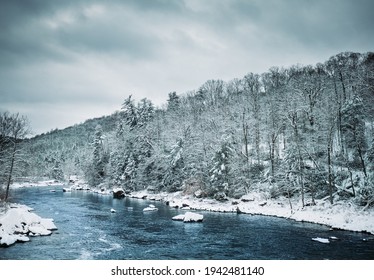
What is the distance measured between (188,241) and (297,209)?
1159 centimetres

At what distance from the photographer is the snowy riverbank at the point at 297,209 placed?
17172 millimetres

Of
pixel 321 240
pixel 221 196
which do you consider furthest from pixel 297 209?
pixel 221 196

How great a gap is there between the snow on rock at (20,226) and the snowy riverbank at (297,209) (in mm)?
14702

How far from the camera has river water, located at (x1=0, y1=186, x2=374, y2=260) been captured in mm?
12203

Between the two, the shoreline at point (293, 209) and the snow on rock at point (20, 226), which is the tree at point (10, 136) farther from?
the shoreline at point (293, 209)

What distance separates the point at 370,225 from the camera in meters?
16.0

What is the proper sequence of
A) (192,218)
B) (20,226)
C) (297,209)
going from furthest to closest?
(297,209) → (192,218) → (20,226)

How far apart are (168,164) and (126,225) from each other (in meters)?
20.2

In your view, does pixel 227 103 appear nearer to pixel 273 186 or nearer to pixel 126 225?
pixel 273 186

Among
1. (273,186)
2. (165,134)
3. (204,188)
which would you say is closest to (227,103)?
(165,134)

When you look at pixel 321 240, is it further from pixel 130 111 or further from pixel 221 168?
pixel 130 111

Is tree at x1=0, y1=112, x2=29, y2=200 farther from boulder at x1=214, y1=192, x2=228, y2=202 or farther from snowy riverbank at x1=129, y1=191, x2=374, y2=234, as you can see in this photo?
boulder at x1=214, y1=192, x2=228, y2=202

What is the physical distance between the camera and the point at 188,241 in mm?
14781

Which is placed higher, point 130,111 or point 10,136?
point 130,111
